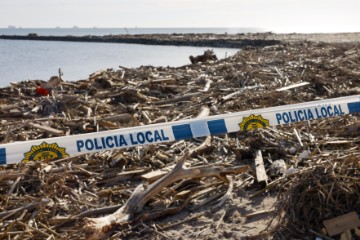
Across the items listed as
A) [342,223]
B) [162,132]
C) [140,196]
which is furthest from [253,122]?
[342,223]

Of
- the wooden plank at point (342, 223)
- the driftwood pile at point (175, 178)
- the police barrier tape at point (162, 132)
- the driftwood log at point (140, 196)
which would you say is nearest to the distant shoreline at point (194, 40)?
the driftwood pile at point (175, 178)

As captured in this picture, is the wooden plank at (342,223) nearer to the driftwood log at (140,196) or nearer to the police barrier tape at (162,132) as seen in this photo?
the driftwood log at (140,196)

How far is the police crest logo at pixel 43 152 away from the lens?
4.89 metres

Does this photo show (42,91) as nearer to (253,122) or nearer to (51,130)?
(51,130)

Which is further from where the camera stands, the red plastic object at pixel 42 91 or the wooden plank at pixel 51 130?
the red plastic object at pixel 42 91

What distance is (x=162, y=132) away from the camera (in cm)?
534

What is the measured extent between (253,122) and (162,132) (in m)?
1.30

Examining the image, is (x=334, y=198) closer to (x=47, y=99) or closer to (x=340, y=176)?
(x=340, y=176)

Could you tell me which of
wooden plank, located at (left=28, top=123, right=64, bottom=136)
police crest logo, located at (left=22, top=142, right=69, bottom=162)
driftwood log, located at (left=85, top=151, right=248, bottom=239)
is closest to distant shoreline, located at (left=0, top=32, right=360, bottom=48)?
wooden plank, located at (left=28, top=123, right=64, bottom=136)

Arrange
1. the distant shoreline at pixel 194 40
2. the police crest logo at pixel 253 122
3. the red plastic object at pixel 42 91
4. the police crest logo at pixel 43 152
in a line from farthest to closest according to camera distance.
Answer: the distant shoreline at pixel 194 40 → the red plastic object at pixel 42 91 → the police crest logo at pixel 253 122 → the police crest logo at pixel 43 152

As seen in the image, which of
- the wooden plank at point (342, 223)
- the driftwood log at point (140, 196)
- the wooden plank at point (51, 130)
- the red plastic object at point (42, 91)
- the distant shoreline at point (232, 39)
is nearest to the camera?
the wooden plank at point (342, 223)

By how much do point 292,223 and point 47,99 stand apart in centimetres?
726

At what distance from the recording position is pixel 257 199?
4875mm

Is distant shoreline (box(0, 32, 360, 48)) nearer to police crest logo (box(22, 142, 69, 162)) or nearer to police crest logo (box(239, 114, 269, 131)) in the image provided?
police crest logo (box(239, 114, 269, 131))
